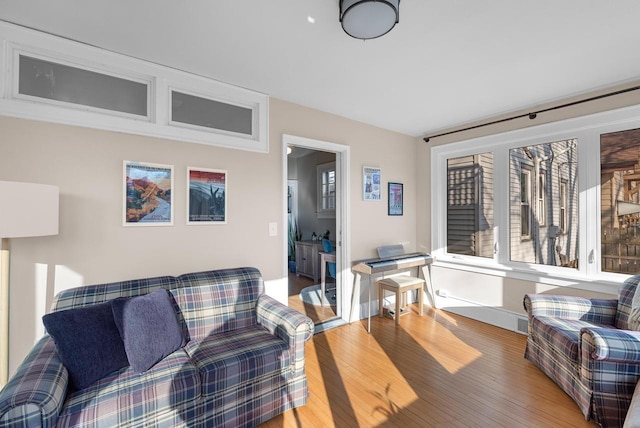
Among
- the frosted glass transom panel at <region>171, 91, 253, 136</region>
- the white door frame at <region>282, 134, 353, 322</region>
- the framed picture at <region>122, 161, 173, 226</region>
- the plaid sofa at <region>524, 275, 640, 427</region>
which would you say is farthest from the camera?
A: the white door frame at <region>282, 134, 353, 322</region>

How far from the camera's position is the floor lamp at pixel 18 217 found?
1.48 metres

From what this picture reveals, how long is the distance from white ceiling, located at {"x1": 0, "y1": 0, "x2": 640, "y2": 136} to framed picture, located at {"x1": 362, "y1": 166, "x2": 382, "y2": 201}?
1014mm

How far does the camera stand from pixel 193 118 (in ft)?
8.46

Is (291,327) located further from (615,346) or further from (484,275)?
(484,275)

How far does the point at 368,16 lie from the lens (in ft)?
5.32

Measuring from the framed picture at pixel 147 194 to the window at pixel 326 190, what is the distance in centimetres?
342

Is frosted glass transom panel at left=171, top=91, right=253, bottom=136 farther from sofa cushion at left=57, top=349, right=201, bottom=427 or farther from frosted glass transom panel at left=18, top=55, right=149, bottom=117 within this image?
sofa cushion at left=57, top=349, right=201, bottom=427

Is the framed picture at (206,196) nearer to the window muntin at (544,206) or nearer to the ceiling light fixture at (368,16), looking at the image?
the ceiling light fixture at (368,16)

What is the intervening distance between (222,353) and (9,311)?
54.9 inches

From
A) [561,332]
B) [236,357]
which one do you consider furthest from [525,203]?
[236,357]

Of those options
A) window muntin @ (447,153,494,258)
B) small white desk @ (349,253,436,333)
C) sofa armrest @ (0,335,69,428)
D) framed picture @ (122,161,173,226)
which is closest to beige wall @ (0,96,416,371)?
framed picture @ (122,161,173,226)

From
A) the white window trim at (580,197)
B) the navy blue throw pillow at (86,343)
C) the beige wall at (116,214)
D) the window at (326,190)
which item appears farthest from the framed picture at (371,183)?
the navy blue throw pillow at (86,343)

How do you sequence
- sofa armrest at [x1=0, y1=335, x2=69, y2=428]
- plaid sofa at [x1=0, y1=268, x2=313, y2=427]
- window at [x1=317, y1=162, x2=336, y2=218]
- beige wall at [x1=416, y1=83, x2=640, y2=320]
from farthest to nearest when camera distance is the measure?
window at [x1=317, y1=162, x2=336, y2=218] < beige wall at [x1=416, y1=83, x2=640, y2=320] < plaid sofa at [x1=0, y1=268, x2=313, y2=427] < sofa armrest at [x1=0, y1=335, x2=69, y2=428]

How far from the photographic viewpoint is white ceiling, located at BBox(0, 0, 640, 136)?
1724 mm
